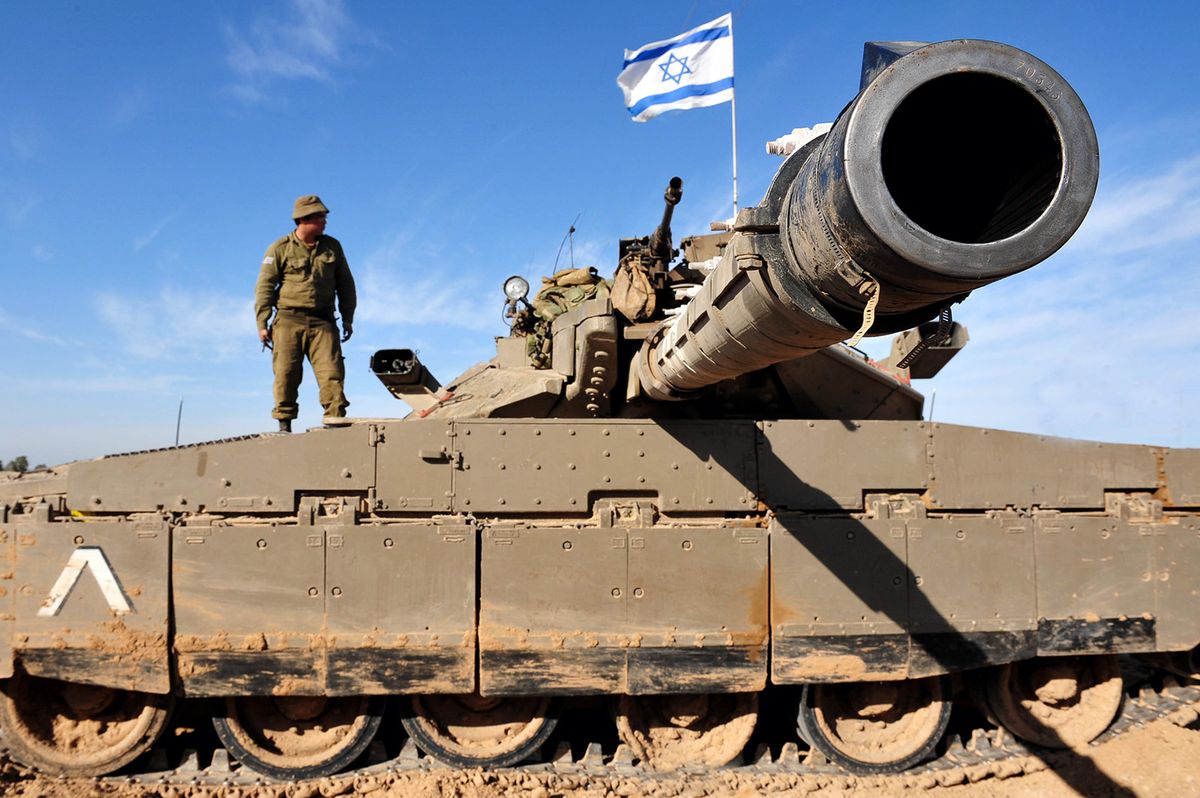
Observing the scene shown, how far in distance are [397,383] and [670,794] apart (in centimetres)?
457

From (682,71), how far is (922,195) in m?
8.14

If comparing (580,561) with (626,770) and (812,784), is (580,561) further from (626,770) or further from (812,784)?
(812,784)

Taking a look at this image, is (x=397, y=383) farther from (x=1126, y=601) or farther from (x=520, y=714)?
(x=1126, y=601)

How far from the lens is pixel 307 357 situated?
7340 mm

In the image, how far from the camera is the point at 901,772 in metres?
6.09

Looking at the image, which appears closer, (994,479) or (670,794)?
(670,794)

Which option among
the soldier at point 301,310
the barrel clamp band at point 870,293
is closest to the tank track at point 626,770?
the soldier at point 301,310

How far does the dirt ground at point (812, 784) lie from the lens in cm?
555

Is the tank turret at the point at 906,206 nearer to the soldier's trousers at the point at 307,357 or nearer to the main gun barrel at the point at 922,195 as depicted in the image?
the main gun barrel at the point at 922,195

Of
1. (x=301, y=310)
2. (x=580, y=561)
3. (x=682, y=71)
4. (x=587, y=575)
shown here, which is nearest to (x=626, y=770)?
(x=587, y=575)

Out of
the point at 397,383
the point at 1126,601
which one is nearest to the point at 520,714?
the point at 397,383

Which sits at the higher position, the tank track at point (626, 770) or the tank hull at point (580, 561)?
the tank hull at point (580, 561)

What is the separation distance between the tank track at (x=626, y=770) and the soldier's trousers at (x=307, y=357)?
116 inches

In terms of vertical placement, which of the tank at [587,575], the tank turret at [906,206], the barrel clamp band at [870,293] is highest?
the tank turret at [906,206]
